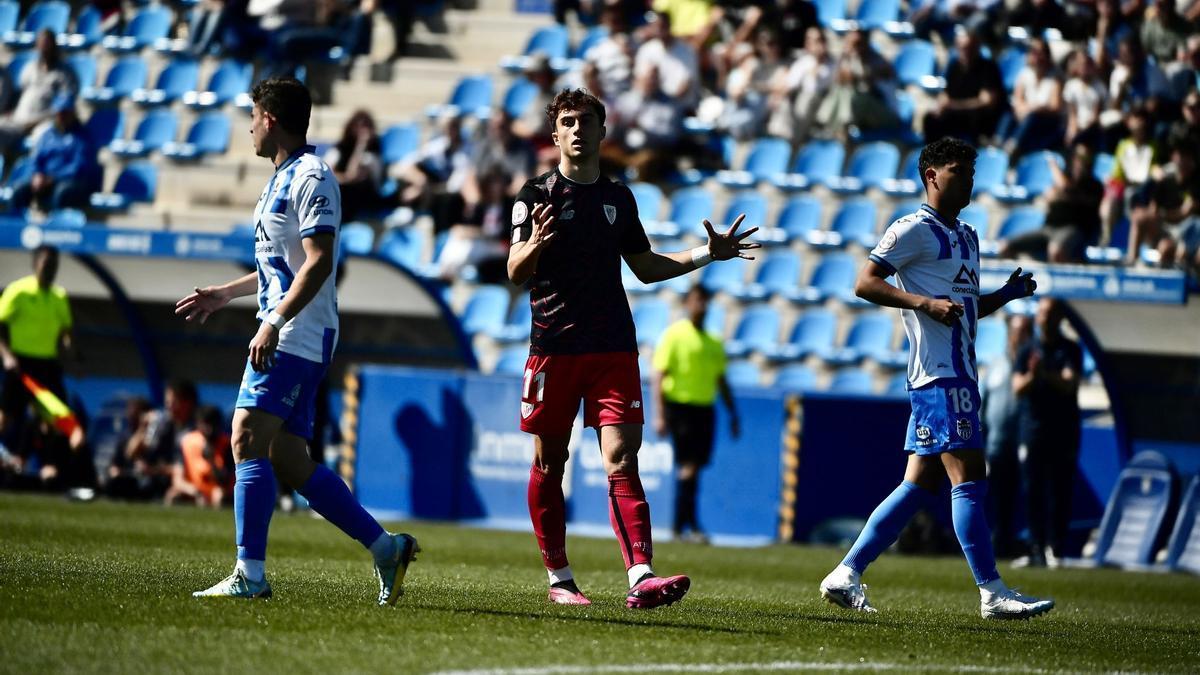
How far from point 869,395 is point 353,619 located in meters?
9.72

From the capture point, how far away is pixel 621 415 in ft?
25.4

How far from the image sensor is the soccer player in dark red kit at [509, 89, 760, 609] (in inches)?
303

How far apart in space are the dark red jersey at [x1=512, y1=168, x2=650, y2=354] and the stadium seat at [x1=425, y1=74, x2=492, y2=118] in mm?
15195

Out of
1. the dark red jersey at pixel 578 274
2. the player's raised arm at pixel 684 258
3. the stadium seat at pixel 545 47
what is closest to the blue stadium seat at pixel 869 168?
the stadium seat at pixel 545 47

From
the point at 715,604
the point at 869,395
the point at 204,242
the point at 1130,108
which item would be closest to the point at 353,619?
the point at 715,604

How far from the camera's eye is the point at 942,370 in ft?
26.8

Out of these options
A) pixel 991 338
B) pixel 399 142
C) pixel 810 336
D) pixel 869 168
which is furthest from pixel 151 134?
pixel 991 338

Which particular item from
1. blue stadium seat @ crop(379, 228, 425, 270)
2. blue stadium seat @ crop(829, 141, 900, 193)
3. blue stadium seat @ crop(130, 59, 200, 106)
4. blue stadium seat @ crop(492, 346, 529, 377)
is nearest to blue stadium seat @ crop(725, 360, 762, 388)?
blue stadium seat @ crop(492, 346, 529, 377)

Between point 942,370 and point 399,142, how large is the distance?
15368mm

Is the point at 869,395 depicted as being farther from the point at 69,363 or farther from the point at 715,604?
the point at 69,363

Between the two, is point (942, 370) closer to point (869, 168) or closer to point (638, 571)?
point (638, 571)

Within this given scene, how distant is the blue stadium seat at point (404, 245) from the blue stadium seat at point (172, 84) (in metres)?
4.83

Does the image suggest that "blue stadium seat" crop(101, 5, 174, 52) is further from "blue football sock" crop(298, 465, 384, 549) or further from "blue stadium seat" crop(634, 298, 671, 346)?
"blue football sock" crop(298, 465, 384, 549)

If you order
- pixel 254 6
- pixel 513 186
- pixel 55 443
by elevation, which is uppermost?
pixel 254 6
